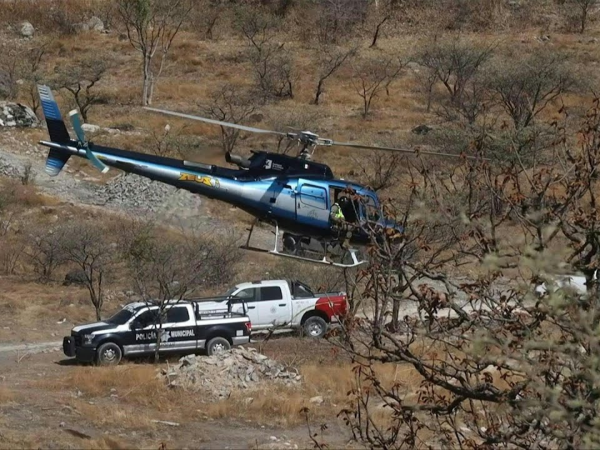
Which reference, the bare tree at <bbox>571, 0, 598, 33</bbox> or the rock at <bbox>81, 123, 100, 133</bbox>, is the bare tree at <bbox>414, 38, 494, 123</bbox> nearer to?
the bare tree at <bbox>571, 0, 598, 33</bbox>

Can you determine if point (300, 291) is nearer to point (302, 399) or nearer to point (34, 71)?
point (302, 399)

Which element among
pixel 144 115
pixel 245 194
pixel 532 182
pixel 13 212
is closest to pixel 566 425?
pixel 532 182

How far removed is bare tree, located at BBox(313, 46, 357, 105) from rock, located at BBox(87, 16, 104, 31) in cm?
1332

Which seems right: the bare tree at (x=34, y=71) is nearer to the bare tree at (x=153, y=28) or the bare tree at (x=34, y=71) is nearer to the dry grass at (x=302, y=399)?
the bare tree at (x=153, y=28)

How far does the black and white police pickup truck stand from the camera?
22.3m

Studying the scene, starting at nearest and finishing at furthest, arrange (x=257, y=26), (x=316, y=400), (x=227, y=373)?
(x=316, y=400), (x=227, y=373), (x=257, y=26)

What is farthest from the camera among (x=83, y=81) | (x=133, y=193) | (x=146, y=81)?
(x=83, y=81)

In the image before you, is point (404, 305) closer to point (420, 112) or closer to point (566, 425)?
point (420, 112)

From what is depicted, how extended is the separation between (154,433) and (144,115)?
30141 millimetres

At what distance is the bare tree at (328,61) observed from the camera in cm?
5047

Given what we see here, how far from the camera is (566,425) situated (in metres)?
6.73

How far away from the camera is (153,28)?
53688 mm

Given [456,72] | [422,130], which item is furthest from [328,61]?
[422,130]

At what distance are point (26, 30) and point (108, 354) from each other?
41033 millimetres
